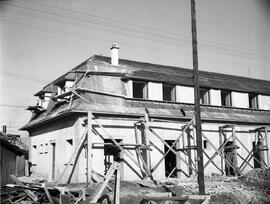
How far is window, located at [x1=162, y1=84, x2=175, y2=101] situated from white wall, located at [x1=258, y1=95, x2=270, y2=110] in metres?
8.51

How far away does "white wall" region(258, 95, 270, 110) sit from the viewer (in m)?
26.5

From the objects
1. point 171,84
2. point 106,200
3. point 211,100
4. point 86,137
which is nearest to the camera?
point 106,200

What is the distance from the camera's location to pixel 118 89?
19781 millimetres

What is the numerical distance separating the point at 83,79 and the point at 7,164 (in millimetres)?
9535

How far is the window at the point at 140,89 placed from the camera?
2122 cm

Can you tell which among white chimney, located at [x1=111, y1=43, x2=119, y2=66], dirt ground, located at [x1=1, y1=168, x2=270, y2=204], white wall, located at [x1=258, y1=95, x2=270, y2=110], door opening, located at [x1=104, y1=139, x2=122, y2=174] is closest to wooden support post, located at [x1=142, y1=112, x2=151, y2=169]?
door opening, located at [x1=104, y1=139, x2=122, y2=174]

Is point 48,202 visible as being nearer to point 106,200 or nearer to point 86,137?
point 106,200

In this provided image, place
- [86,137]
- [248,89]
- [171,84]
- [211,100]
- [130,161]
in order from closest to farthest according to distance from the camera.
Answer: [86,137] → [130,161] → [171,84] → [211,100] → [248,89]

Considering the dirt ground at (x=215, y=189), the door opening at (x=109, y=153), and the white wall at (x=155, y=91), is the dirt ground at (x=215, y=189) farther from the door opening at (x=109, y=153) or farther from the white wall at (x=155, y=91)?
the white wall at (x=155, y=91)

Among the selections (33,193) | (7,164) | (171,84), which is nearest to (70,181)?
(33,193)

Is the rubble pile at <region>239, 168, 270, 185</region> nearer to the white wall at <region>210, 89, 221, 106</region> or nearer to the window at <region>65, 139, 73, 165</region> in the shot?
the white wall at <region>210, 89, 221, 106</region>

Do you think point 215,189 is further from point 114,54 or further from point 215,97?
point 114,54

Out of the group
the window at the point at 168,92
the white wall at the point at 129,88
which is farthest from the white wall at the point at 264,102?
the white wall at the point at 129,88

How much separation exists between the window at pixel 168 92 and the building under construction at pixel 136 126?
0.07 metres
